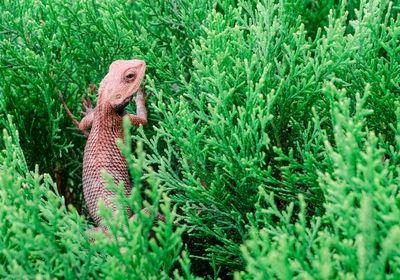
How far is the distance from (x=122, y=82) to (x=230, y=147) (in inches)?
58.1

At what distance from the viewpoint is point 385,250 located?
154 cm

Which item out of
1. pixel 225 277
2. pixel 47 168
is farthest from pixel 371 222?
pixel 47 168

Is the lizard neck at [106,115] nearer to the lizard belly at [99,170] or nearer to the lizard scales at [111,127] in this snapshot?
the lizard scales at [111,127]

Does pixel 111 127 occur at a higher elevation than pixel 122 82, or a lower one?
lower

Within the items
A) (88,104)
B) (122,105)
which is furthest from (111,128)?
(88,104)

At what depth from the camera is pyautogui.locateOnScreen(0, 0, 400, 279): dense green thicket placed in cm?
195

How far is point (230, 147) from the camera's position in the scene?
263 centimetres

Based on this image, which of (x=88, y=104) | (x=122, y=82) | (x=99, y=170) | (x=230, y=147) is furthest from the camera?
(x=88, y=104)

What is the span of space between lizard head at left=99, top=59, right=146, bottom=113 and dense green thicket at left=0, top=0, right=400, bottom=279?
0.45 feet

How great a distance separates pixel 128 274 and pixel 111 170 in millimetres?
1584

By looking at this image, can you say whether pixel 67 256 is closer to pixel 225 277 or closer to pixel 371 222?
pixel 371 222

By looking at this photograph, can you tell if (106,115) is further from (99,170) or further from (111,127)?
(99,170)

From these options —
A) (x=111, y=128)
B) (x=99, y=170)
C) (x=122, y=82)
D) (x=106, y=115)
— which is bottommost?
(x=99, y=170)

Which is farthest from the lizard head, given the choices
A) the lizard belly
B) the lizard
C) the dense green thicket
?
the lizard belly
